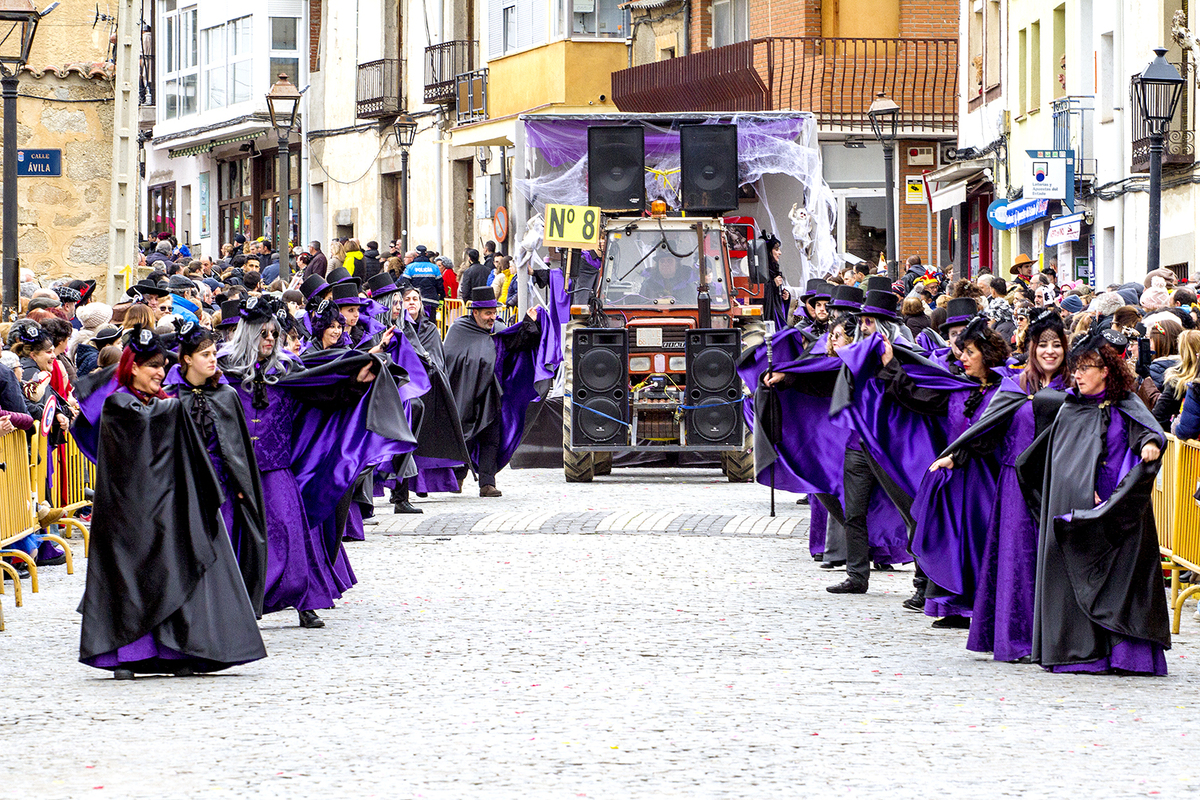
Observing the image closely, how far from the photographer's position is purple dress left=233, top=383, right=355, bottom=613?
10742 mm

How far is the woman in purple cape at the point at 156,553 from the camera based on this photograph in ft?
30.0

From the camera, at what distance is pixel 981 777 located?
7051mm

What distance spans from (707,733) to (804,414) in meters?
5.70

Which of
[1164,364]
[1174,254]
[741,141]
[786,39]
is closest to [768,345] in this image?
[1164,364]

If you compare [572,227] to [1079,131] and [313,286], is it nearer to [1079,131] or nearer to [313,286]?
[313,286]

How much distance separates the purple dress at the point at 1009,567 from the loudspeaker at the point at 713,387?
9466 millimetres

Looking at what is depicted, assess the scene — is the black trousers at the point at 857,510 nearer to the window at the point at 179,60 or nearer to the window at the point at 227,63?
the window at the point at 227,63


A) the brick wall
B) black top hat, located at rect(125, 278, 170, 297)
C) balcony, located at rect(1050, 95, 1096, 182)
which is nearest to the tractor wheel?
black top hat, located at rect(125, 278, 170, 297)

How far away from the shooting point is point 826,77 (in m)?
38.3

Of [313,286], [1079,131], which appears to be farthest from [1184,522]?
[1079,131]

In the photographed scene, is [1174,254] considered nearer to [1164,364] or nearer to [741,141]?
[741,141]

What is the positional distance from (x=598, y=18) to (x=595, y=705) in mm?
35214

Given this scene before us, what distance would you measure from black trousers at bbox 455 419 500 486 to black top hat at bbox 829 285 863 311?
606cm

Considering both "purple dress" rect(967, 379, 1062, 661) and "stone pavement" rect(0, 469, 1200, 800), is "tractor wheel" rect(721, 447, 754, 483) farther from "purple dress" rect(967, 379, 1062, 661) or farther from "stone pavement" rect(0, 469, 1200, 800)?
"purple dress" rect(967, 379, 1062, 661)
